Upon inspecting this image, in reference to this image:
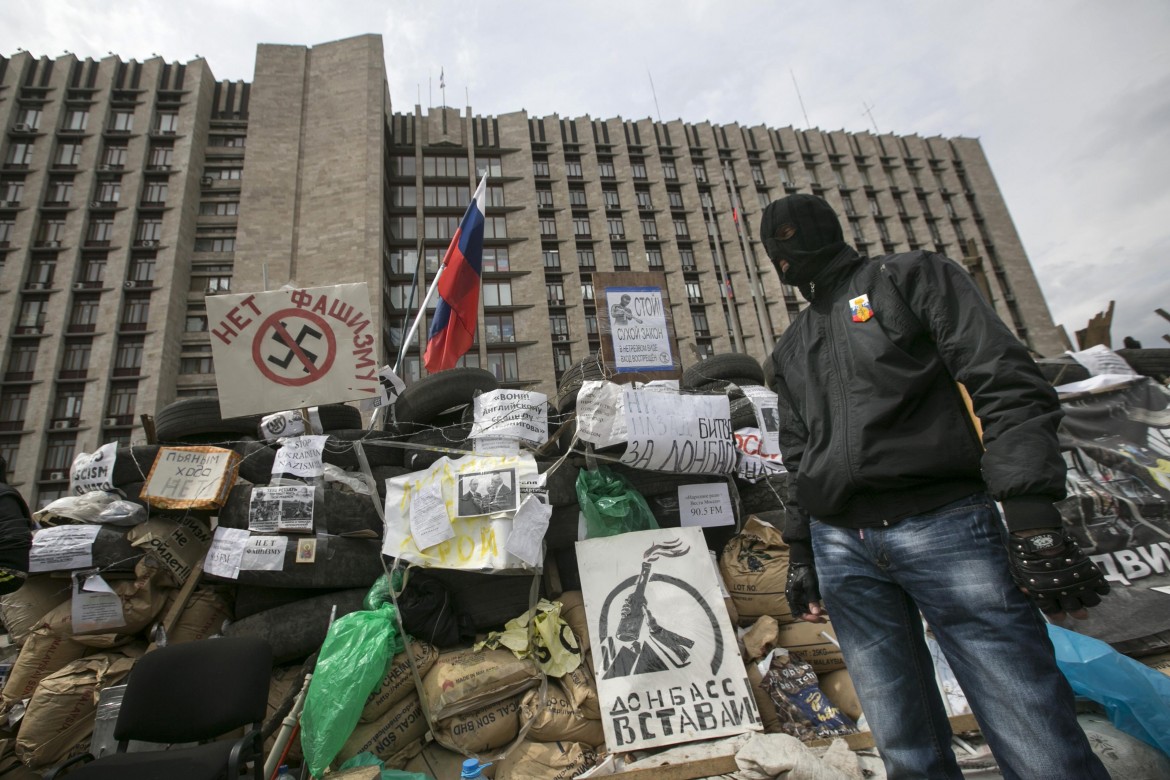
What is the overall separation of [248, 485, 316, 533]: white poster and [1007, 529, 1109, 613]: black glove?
3519mm

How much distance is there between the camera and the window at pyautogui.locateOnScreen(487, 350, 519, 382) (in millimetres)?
25172

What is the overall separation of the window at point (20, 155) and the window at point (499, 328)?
22.3m

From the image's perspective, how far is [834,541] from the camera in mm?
1479

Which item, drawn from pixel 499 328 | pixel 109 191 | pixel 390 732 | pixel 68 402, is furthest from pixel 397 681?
pixel 109 191

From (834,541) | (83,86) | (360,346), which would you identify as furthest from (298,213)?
(834,541)

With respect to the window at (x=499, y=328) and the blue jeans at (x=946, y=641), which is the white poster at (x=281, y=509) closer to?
the blue jeans at (x=946, y=641)

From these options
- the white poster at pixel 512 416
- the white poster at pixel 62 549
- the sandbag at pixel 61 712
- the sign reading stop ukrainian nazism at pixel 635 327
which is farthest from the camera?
the sign reading stop ukrainian nazism at pixel 635 327

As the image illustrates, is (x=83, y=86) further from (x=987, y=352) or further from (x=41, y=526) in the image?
(x=987, y=352)

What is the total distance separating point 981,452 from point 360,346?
3994 millimetres

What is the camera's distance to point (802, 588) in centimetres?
166

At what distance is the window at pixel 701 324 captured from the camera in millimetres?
28203

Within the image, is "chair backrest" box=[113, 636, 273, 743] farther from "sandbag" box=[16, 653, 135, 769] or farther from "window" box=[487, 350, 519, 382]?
"window" box=[487, 350, 519, 382]

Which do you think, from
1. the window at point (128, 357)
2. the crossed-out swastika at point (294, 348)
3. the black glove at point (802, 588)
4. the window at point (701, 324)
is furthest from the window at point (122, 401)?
the black glove at point (802, 588)

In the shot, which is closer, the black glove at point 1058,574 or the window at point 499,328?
the black glove at point 1058,574
